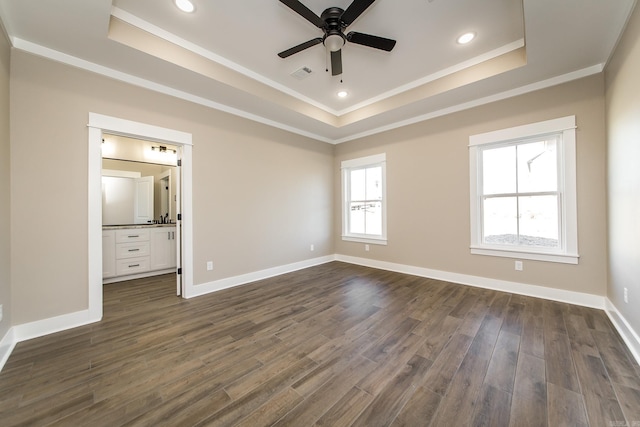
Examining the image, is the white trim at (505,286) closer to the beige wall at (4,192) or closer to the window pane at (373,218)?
the window pane at (373,218)

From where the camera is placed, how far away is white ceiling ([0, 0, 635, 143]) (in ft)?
6.88

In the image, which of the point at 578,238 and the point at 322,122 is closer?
the point at 578,238

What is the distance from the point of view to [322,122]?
4.41m

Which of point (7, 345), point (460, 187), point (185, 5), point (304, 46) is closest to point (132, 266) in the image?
point (7, 345)

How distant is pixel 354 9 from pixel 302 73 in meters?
1.43

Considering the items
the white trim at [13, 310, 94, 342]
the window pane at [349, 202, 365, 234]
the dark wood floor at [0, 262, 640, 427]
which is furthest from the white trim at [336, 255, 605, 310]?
the white trim at [13, 310, 94, 342]

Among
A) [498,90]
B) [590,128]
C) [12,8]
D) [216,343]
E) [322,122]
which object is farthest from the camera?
[322,122]

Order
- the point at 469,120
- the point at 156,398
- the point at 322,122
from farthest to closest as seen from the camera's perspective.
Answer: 1. the point at 322,122
2. the point at 469,120
3. the point at 156,398

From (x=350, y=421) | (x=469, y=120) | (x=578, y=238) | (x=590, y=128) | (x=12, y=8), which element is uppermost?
(x=12, y=8)

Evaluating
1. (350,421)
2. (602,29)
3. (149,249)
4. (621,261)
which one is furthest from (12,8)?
(621,261)

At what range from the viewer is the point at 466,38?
2.66 metres

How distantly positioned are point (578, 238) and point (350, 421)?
11.3 feet

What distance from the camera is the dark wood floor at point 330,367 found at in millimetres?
1386

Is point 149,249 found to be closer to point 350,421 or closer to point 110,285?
point 110,285
